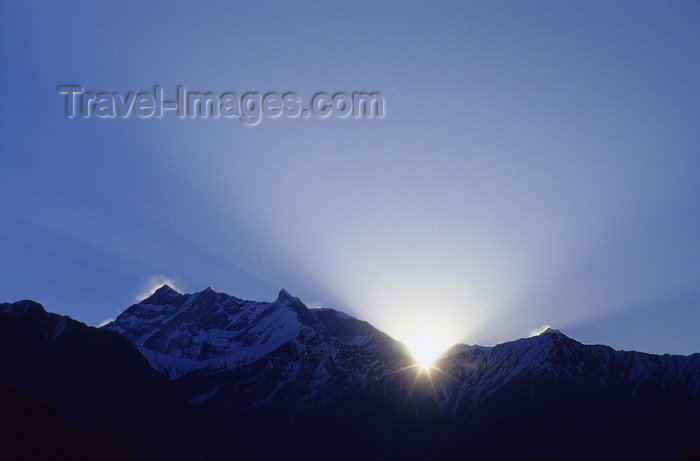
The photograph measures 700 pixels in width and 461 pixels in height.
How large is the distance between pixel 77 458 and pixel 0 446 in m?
12.1

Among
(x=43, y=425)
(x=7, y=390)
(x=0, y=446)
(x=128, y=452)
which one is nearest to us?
(x=0, y=446)

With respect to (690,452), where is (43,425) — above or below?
above

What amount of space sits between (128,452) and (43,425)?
69.3 feet

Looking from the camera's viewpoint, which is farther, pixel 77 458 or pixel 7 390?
pixel 7 390

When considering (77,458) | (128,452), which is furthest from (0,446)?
(128,452)

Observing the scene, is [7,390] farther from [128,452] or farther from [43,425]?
[128,452]

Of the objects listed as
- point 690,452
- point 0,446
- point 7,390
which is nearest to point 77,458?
point 0,446

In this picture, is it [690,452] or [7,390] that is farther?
[7,390]

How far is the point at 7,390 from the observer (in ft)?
448

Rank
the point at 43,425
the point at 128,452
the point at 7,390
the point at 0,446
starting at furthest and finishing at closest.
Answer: the point at 7,390, the point at 43,425, the point at 128,452, the point at 0,446

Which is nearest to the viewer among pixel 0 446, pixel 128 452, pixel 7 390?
pixel 0 446

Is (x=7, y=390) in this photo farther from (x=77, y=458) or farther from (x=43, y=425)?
(x=77, y=458)

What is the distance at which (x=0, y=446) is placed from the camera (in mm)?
92562

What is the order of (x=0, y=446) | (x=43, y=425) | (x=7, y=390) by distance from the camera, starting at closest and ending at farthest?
1. (x=0, y=446)
2. (x=43, y=425)
3. (x=7, y=390)
